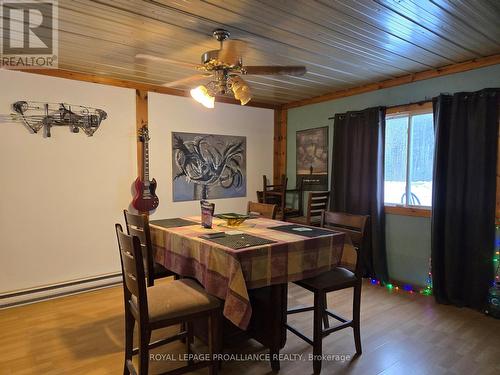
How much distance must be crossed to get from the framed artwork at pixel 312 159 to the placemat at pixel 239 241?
2.57 meters

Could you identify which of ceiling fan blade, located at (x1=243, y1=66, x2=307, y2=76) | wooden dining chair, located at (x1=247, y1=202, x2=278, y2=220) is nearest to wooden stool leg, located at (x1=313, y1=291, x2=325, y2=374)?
wooden dining chair, located at (x1=247, y1=202, x2=278, y2=220)

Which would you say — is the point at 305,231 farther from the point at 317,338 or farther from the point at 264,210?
the point at 264,210

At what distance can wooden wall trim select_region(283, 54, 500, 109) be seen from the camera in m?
2.98

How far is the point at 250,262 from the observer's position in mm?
1833

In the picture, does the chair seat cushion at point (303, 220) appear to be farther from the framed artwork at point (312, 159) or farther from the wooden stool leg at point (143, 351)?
the wooden stool leg at point (143, 351)

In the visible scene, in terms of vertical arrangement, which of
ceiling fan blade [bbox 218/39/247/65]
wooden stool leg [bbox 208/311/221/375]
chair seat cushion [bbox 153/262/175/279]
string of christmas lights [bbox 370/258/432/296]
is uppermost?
ceiling fan blade [bbox 218/39/247/65]

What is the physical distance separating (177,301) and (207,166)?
108 inches

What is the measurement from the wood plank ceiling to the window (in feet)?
1.64

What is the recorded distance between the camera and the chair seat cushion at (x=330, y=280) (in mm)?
2159

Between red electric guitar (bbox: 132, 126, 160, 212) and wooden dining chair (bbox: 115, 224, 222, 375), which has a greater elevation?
red electric guitar (bbox: 132, 126, 160, 212)

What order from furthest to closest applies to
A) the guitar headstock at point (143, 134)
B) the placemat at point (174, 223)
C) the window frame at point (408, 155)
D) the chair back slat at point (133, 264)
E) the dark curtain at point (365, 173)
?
1. the guitar headstock at point (143, 134)
2. the dark curtain at point (365, 173)
3. the window frame at point (408, 155)
4. the placemat at point (174, 223)
5. the chair back slat at point (133, 264)

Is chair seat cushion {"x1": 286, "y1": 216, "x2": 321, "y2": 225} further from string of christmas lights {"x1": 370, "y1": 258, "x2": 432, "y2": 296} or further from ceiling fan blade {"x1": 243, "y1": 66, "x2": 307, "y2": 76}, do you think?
ceiling fan blade {"x1": 243, "y1": 66, "x2": 307, "y2": 76}

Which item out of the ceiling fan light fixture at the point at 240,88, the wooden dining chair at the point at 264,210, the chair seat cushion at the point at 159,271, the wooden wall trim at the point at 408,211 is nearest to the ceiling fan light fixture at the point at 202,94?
the ceiling fan light fixture at the point at 240,88

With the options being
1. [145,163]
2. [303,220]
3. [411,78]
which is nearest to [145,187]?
[145,163]
